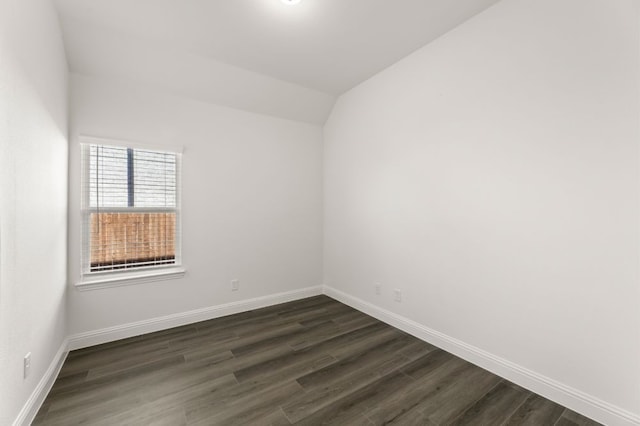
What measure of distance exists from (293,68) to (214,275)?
2635 mm

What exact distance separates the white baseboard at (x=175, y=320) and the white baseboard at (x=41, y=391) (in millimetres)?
187

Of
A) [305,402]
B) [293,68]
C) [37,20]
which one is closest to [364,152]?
[293,68]

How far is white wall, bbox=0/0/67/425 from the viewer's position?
4.41ft

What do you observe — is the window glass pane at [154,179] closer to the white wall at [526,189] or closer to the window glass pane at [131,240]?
the window glass pane at [131,240]

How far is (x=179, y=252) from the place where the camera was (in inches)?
122

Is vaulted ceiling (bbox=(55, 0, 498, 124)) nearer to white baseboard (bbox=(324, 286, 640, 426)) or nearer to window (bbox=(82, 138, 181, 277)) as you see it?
window (bbox=(82, 138, 181, 277))

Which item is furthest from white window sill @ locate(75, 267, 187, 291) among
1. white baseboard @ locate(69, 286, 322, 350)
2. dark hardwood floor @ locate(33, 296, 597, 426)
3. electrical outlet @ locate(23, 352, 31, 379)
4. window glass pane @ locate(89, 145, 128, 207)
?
electrical outlet @ locate(23, 352, 31, 379)

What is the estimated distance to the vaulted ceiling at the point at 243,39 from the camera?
216 centimetres

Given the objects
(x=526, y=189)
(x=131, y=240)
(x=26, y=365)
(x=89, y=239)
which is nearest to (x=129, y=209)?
(x=131, y=240)

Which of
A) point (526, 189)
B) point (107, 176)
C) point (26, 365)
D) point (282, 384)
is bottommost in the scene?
point (282, 384)

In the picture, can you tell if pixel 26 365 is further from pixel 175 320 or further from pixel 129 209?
pixel 129 209

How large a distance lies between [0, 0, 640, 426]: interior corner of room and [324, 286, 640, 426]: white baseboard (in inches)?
0.5

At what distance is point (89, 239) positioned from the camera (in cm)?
262

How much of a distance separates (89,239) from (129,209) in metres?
0.44
